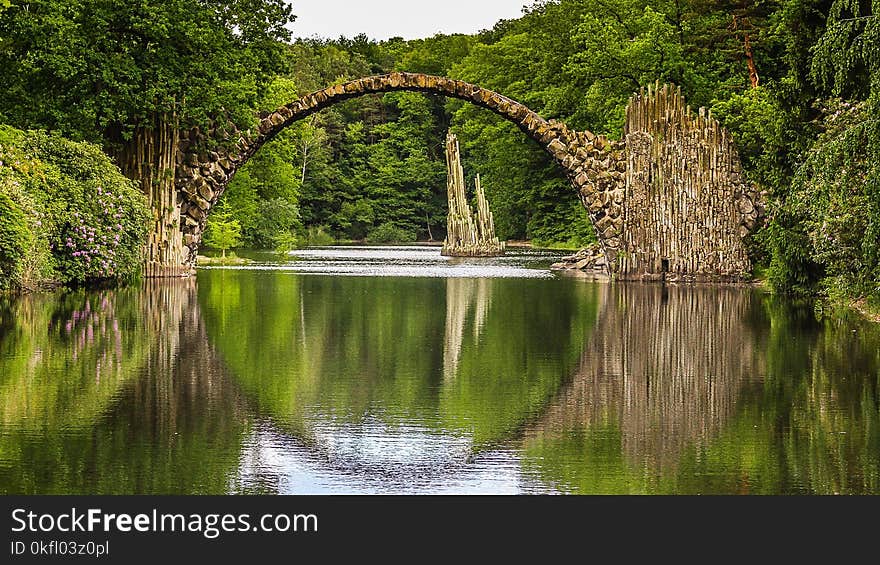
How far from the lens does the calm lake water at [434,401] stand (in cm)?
781

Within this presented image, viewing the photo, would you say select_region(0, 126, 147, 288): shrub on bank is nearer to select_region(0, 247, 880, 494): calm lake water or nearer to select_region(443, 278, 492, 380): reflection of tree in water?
select_region(0, 247, 880, 494): calm lake water

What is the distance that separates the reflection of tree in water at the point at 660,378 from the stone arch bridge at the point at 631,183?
8.47m

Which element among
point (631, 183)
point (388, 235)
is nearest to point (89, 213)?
point (631, 183)

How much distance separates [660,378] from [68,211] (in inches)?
639

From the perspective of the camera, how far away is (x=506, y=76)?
68312 millimetres

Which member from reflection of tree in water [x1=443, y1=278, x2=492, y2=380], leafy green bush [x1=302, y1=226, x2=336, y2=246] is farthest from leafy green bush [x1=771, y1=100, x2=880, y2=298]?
leafy green bush [x1=302, y1=226, x2=336, y2=246]

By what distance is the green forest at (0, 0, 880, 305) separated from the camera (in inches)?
779

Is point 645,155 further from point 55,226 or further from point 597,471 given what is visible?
point 597,471

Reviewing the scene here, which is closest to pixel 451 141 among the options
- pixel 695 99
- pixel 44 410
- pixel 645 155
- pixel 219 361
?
pixel 695 99

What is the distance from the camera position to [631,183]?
30938 millimetres

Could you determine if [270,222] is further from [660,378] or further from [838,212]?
[660,378]

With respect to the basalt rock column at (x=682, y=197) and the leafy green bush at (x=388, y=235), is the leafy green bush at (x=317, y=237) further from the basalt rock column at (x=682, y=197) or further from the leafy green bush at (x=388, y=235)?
the basalt rock column at (x=682, y=197)

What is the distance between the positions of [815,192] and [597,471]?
1315 cm

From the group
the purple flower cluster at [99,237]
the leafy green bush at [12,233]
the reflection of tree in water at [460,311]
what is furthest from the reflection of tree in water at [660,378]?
the purple flower cluster at [99,237]
